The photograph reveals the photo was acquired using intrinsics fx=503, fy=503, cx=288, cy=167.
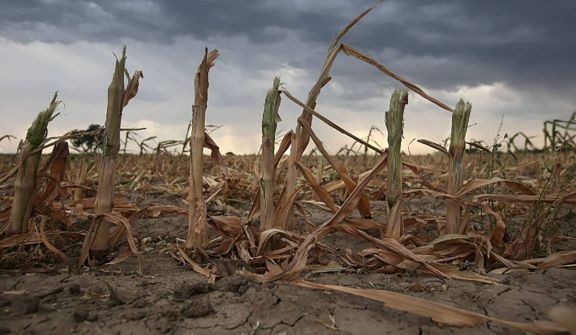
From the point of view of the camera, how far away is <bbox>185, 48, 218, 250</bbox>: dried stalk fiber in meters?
2.24

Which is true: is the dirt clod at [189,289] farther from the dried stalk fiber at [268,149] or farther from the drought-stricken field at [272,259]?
the dried stalk fiber at [268,149]

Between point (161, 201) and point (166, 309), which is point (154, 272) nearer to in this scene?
point (166, 309)

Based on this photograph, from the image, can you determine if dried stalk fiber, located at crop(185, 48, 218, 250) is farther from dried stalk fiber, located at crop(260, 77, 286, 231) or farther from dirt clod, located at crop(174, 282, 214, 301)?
dirt clod, located at crop(174, 282, 214, 301)

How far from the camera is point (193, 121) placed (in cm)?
224

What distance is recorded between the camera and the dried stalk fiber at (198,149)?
2.24m

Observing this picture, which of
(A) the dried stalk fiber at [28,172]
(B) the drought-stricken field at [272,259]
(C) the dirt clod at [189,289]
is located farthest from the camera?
(A) the dried stalk fiber at [28,172]

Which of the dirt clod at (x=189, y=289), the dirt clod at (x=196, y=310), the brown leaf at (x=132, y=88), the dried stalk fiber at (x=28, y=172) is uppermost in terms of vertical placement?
the brown leaf at (x=132, y=88)

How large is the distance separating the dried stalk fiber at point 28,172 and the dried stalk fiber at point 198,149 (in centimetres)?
68

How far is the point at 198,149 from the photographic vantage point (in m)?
2.26

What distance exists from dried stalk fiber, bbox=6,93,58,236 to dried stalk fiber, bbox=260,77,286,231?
1.00 metres

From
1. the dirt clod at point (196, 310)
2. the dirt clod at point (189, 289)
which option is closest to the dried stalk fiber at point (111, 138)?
the dirt clod at point (189, 289)

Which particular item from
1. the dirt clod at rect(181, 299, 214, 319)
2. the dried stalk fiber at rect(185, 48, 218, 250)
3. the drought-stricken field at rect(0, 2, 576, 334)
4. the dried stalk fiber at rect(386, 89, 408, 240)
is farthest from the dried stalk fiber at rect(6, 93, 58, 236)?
the dried stalk fiber at rect(386, 89, 408, 240)

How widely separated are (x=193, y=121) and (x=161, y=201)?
1821 millimetres

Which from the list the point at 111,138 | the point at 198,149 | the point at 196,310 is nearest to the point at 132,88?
the point at 111,138
